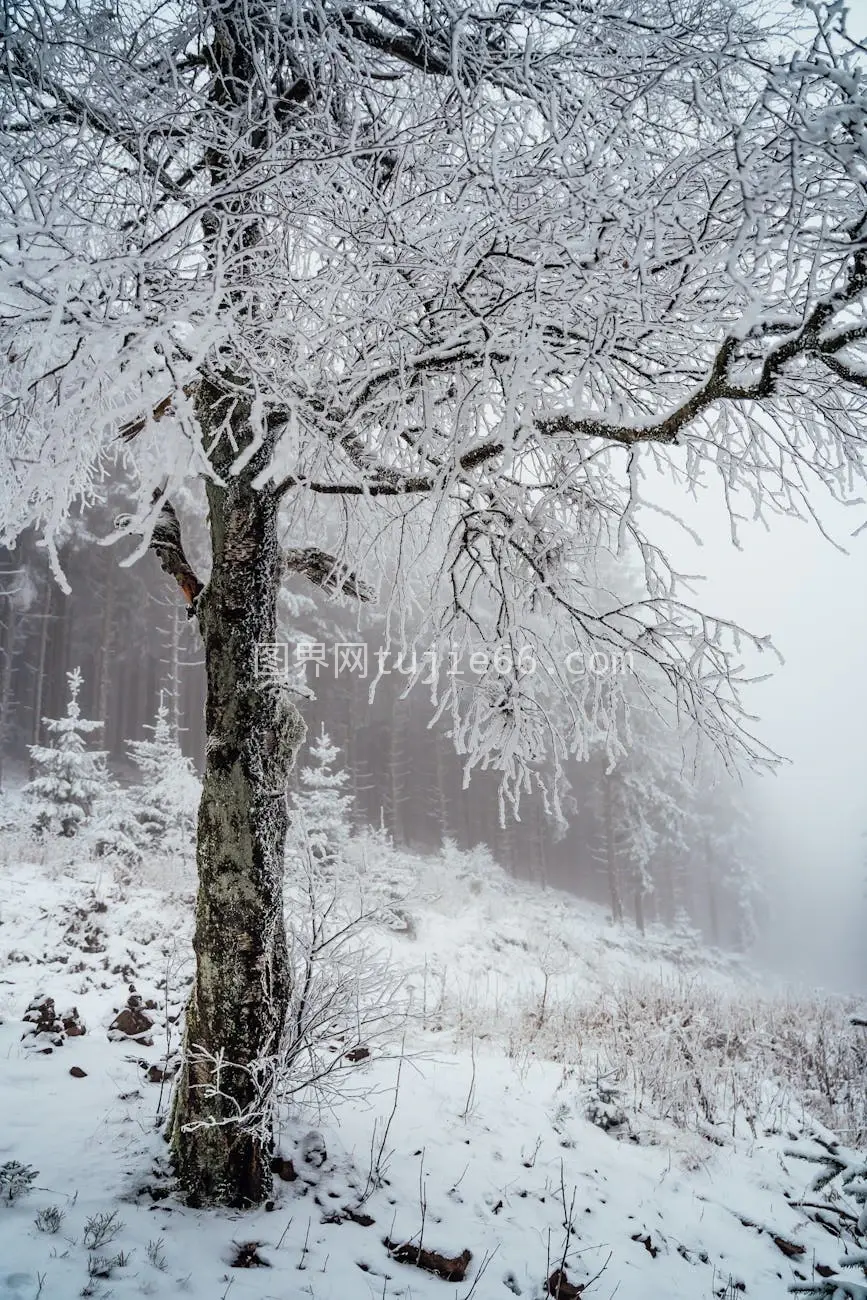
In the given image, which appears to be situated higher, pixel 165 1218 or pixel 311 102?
pixel 311 102

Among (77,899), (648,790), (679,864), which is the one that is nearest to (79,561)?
(77,899)

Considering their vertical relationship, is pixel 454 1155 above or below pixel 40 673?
below

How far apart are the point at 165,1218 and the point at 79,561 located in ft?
83.9

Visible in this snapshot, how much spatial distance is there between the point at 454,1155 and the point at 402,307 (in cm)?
459

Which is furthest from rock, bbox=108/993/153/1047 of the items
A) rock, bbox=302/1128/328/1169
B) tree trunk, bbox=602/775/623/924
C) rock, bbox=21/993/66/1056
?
tree trunk, bbox=602/775/623/924

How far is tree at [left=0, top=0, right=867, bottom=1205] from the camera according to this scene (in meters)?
1.88

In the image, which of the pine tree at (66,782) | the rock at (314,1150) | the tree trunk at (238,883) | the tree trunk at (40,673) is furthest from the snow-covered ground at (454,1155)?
the tree trunk at (40,673)

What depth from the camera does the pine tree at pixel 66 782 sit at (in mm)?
11453

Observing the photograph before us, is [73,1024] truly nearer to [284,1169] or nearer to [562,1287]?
[284,1169]

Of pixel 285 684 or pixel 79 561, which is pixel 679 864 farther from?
pixel 285 684

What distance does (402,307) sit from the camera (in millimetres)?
2555

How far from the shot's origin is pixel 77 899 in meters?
7.91

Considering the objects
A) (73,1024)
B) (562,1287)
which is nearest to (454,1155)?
(562,1287)

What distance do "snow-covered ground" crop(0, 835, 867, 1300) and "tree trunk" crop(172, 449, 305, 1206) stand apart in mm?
320
